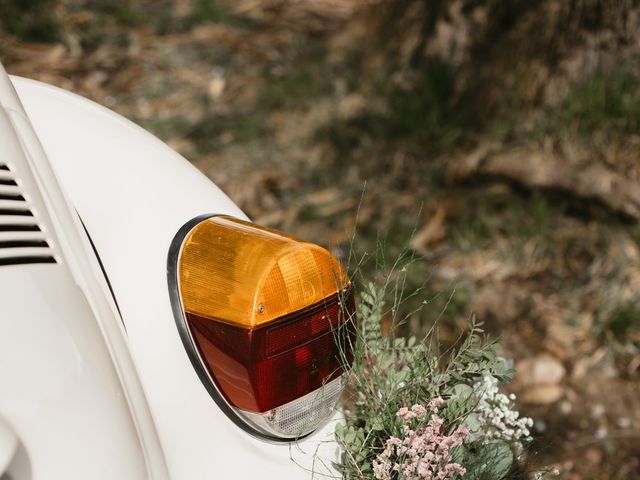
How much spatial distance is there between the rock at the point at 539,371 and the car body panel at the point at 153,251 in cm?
144

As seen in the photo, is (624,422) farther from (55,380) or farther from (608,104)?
(55,380)

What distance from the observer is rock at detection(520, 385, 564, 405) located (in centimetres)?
250

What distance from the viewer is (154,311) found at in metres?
1.28

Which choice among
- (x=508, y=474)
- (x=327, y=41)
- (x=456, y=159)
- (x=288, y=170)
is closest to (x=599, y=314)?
(x=456, y=159)

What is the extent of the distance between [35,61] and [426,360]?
4139 mm

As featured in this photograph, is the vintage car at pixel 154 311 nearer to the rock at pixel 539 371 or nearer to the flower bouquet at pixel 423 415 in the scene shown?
the flower bouquet at pixel 423 415

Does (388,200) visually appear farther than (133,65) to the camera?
No

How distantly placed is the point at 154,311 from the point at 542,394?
176cm

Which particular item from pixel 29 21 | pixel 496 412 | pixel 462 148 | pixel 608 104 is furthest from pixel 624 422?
pixel 29 21

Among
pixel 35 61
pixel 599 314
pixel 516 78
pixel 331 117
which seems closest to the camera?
pixel 599 314

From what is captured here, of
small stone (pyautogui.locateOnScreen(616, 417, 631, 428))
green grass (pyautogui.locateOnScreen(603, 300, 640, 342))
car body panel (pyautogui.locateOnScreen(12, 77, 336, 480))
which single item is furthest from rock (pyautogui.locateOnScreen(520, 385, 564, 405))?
car body panel (pyautogui.locateOnScreen(12, 77, 336, 480))

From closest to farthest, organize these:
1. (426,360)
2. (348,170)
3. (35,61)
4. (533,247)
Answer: (426,360)
(533,247)
(348,170)
(35,61)

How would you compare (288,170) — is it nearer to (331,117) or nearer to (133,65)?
(331,117)

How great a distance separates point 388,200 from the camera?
3.46 metres
